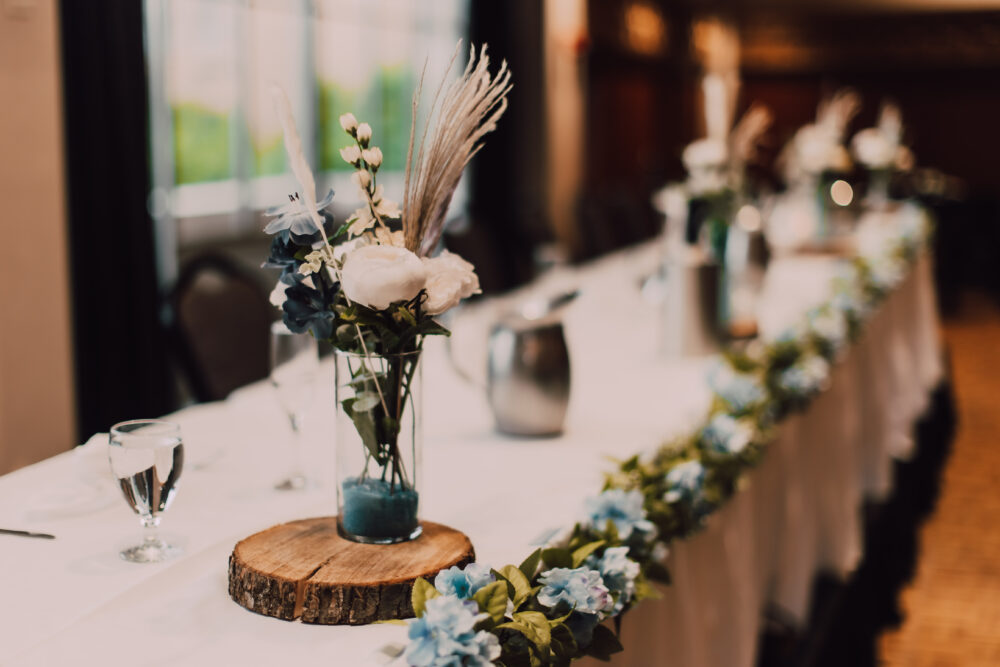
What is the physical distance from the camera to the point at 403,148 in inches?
276

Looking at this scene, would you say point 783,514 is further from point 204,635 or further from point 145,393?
point 145,393

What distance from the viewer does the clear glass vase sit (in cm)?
117

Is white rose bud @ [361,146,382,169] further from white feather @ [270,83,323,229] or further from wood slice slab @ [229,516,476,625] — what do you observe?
wood slice slab @ [229,516,476,625]

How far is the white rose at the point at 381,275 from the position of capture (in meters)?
1.07

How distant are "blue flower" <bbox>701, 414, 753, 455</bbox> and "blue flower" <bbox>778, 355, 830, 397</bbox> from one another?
46 centimetres

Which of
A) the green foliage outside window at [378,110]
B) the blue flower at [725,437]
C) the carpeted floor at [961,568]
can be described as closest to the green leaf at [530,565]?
the blue flower at [725,437]

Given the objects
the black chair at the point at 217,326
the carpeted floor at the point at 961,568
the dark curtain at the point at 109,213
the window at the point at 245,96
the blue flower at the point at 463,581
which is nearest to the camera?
the blue flower at the point at 463,581

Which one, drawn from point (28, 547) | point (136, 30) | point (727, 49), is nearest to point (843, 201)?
point (136, 30)

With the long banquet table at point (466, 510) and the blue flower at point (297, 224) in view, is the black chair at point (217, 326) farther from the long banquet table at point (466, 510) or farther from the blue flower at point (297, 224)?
the blue flower at point (297, 224)

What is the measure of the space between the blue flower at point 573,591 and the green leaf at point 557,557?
78mm

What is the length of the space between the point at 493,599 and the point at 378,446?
0.25m

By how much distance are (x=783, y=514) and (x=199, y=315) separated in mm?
1305

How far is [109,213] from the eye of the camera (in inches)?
147

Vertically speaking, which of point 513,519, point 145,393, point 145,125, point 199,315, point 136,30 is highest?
point 136,30
